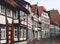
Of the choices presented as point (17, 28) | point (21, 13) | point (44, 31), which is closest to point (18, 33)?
point (17, 28)

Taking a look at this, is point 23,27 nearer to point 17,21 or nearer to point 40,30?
point 17,21

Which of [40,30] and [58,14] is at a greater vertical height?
[58,14]

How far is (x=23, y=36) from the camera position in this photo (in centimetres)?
4197

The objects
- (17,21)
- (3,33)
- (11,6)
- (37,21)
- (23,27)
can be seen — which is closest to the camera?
(3,33)

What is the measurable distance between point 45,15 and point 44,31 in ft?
20.6

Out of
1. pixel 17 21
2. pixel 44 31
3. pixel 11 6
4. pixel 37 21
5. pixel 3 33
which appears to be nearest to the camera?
pixel 3 33

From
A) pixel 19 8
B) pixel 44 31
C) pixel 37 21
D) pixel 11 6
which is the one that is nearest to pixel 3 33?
pixel 11 6

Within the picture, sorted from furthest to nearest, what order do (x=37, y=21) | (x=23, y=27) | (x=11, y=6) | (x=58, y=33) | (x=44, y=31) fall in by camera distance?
1. (x=58, y=33)
2. (x=44, y=31)
3. (x=37, y=21)
4. (x=23, y=27)
5. (x=11, y=6)

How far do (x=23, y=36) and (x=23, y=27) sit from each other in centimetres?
173

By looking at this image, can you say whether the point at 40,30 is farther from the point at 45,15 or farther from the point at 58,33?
the point at 58,33

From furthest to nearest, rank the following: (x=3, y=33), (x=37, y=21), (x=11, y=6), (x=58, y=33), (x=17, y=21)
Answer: (x=58, y=33) < (x=37, y=21) < (x=17, y=21) < (x=11, y=6) < (x=3, y=33)

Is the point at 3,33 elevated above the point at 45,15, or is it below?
below

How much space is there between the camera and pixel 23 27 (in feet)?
137

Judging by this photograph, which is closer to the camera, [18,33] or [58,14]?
[18,33]
